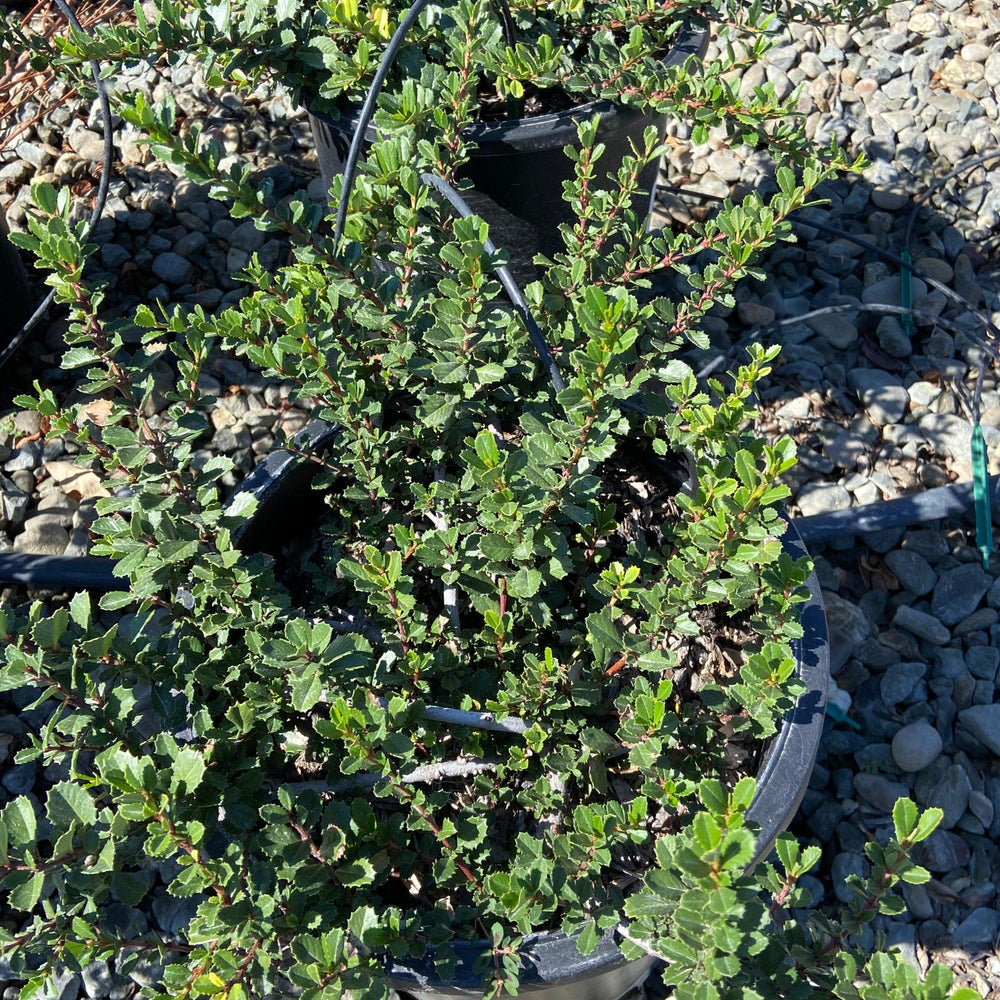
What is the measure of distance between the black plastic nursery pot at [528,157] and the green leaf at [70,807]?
57.6 inches

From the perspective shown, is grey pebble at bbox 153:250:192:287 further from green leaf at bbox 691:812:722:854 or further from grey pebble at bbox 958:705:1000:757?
green leaf at bbox 691:812:722:854

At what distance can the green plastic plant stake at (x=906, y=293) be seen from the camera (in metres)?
2.88

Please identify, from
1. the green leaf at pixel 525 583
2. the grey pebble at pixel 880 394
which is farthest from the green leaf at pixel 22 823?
the grey pebble at pixel 880 394

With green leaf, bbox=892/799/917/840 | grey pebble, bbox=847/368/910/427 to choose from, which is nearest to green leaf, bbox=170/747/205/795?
green leaf, bbox=892/799/917/840

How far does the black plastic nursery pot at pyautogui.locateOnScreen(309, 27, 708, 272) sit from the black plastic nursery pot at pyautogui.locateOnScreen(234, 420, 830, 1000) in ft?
2.74

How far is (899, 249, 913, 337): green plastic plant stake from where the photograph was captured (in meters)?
2.88

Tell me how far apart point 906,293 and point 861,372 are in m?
0.31

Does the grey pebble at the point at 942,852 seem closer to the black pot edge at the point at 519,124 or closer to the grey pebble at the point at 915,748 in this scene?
the grey pebble at the point at 915,748

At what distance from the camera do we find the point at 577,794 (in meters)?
1.65

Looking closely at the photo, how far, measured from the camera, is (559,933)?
134 cm

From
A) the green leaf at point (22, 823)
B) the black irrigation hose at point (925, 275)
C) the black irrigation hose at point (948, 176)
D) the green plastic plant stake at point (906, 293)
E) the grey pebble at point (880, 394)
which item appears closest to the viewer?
the green leaf at point (22, 823)

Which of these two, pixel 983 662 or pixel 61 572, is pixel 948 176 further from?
pixel 61 572

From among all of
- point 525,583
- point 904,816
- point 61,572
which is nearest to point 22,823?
point 525,583

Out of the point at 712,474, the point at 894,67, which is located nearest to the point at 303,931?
the point at 712,474
